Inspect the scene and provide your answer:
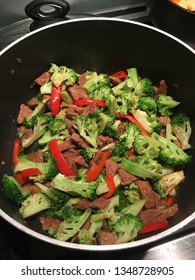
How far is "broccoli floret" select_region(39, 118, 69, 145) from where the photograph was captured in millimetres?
1377

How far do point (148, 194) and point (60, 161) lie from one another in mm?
332

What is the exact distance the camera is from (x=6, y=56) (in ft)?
4.35

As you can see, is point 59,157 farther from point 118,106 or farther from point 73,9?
point 73,9

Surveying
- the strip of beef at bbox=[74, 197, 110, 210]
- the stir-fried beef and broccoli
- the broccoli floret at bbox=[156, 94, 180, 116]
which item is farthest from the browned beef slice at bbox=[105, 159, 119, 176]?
the broccoli floret at bbox=[156, 94, 180, 116]

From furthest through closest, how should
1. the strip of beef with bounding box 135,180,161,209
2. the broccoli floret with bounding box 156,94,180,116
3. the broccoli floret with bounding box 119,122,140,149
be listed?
the broccoli floret with bounding box 156,94,180,116 → the broccoli floret with bounding box 119,122,140,149 → the strip of beef with bounding box 135,180,161,209

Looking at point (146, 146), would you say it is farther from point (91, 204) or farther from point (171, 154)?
point (91, 204)

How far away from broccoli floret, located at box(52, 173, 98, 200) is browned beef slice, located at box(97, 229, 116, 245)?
12 centimetres

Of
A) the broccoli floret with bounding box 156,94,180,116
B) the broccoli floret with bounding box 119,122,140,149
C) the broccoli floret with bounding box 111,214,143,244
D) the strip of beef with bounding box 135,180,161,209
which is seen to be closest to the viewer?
the broccoli floret with bounding box 111,214,143,244

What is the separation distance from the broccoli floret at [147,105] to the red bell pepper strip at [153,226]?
46 cm

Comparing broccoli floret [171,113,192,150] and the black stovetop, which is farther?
broccoli floret [171,113,192,150]

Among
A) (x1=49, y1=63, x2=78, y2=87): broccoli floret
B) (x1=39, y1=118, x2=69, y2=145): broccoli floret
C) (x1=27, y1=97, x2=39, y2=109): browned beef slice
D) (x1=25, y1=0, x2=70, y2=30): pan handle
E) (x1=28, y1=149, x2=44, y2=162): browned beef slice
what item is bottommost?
(x1=28, y1=149, x2=44, y2=162): browned beef slice

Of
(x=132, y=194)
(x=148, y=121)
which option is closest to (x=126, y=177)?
(x=132, y=194)

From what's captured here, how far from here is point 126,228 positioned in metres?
1.15

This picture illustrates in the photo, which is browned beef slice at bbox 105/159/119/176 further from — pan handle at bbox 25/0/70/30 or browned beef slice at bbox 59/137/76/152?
pan handle at bbox 25/0/70/30
